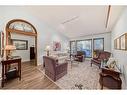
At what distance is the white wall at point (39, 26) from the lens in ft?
12.5

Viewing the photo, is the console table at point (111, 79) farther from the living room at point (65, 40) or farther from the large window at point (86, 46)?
the large window at point (86, 46)

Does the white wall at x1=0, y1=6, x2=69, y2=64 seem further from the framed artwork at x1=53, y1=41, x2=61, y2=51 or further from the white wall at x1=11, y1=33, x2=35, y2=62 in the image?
the white wall at x1=11, y1=33, x2=35, y2=62

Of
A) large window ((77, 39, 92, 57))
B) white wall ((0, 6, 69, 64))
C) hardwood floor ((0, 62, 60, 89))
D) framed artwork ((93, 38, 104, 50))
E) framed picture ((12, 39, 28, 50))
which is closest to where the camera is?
hardwood floor ((0, 62, 60, 89))

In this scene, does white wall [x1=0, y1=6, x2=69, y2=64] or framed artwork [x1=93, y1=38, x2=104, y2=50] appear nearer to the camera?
white wall [x1=0, y1=6, x2=69, y2=64]

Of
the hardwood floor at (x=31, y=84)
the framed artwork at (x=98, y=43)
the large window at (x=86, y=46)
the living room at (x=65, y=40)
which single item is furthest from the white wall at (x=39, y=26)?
the framed artwork at (x=98, y=43)

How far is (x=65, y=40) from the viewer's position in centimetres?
833

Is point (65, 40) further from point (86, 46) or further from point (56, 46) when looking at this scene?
point (86, 46)

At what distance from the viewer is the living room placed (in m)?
2.84

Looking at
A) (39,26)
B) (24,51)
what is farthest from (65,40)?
(24,51)

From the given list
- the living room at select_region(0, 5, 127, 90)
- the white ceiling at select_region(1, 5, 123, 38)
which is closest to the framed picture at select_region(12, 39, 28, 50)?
the living room at select_region(0, 5, 127, 90)

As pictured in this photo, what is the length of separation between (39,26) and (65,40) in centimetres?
326
